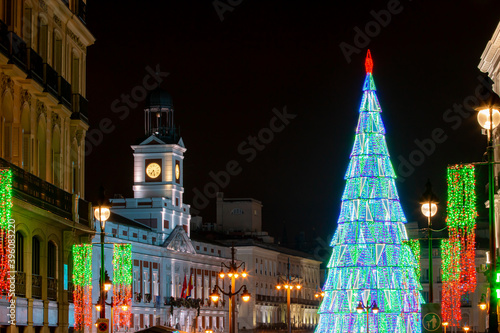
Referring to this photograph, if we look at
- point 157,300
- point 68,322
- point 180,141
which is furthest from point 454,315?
point 180,141

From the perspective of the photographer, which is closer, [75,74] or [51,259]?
[51,259]

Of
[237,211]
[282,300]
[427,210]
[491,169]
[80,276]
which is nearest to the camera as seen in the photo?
[491,169]

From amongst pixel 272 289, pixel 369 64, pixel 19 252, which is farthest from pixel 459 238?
pixel 272 289

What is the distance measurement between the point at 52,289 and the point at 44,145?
4.54 meters

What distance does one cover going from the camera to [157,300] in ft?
343

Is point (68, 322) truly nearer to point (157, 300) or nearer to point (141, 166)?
point (157, 300)

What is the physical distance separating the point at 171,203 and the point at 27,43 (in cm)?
7797

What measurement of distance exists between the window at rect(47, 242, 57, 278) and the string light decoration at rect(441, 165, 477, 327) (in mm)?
12667

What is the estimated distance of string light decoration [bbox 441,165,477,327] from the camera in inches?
1382

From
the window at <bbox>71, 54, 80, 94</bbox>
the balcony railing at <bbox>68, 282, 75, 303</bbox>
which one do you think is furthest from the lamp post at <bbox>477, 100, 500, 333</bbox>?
the window at <bbox>71, 54, 80, 94</bbox>

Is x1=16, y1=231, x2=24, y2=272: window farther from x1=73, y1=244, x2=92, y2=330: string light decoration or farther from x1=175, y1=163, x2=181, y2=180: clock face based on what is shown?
x1=175, y1=163, x2=181, y2=180: clock face

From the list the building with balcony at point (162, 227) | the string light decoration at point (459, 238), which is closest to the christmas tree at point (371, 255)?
the string light decoration at point (459, 238)

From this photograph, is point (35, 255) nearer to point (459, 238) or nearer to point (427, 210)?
point (427, 210)

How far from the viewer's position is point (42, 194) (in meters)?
33.4
